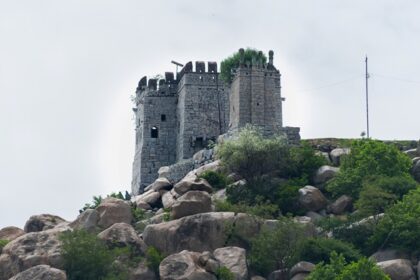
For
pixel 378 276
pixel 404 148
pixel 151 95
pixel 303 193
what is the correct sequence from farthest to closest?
pixel 151 95 → pixel 404 148 → pixel 303 193 → pixel 378 276

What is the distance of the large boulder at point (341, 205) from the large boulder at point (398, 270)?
10.6 meters

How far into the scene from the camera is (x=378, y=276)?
94.2 metres

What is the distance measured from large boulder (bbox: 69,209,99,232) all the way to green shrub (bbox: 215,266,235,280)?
36.9ft

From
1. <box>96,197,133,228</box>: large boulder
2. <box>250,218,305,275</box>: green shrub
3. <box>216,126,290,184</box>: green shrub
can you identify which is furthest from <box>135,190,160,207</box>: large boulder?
<box>250,218,305,275</box>: green shrub

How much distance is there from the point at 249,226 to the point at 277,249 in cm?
404

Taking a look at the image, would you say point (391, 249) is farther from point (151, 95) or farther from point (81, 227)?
point (151, 95)

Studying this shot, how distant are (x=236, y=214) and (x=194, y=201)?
290cm

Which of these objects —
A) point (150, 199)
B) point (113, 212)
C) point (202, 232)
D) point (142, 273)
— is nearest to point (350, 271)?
point (202, 232)

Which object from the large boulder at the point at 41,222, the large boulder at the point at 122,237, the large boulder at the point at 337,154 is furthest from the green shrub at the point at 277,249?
the large boulder at the point at 41,222

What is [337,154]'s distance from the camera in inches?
4614

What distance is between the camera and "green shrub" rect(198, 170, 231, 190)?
113 metres

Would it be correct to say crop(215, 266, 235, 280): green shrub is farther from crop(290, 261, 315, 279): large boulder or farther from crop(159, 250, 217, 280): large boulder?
crop(290, 261, 315, 279): large boulder

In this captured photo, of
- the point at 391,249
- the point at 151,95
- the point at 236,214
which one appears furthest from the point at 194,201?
the point at 151,95

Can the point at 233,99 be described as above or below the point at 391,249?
above
